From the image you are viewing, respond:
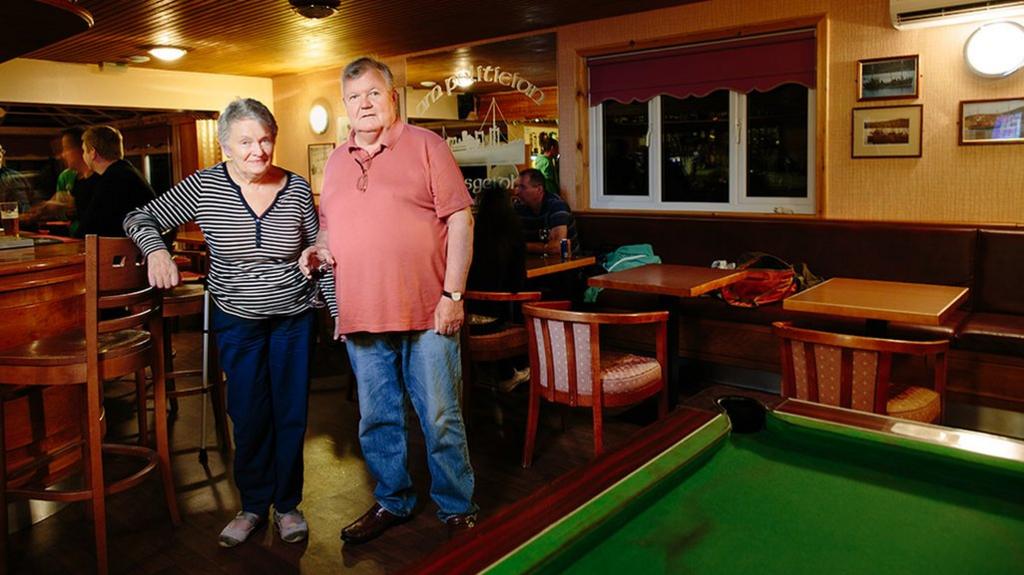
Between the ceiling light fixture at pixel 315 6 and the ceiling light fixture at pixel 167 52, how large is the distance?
2506mm

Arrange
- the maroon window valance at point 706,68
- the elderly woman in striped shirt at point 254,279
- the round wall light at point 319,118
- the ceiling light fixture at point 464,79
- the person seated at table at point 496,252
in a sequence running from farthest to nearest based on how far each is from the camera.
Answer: the round wall light at point 319,118 < the ceiling light fixture at point 464,79 < the maroon window valance at point 706,68 < the person seated at table at point 496,252 < the elderly woman in striped shirt at point 254,279

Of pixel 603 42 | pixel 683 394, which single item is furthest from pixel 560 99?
pixel 683 394

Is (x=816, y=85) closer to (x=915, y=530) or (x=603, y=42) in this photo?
(x=603, y=42)

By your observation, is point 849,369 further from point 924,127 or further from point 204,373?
point 204,373

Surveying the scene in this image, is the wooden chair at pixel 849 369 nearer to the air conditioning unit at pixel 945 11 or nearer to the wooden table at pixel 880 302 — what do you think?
the wooden table at pixel 880 302

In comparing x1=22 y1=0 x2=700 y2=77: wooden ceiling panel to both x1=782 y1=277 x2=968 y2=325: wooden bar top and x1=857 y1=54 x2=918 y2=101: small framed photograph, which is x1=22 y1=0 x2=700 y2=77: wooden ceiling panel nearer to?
x1=857 y1=54 x2=918 y2=101: small framed photograph

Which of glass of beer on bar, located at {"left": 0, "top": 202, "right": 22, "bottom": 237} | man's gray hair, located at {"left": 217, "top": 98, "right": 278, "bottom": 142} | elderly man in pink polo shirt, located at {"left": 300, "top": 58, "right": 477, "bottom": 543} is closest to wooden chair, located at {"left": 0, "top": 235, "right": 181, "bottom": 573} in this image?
man's gray hair, located at {"left": 217, "top": 98, "right": 278, "bottom": 142}

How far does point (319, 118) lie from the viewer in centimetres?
824

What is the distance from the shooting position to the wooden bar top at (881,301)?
3146 mm

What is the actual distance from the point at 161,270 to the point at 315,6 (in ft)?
8.70

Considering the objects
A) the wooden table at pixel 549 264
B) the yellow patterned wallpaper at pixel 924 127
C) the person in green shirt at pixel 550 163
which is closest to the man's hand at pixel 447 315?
the wooden table at pixel 549 264

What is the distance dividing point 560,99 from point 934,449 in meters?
5.12

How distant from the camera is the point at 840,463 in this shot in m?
1.45

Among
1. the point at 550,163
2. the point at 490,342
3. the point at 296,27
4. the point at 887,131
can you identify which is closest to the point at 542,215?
the point at 550,163
